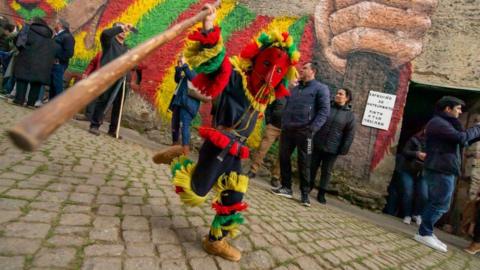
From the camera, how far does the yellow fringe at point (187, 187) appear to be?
2.10 m

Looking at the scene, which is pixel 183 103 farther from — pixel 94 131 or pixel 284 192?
pixel 284 192

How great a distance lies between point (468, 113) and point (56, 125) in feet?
23.0

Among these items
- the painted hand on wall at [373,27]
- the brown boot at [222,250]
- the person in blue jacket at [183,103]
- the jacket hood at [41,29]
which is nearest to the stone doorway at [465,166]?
the painted hand on wall at [373,27]

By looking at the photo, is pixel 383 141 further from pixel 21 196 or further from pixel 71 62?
pixel 71 62

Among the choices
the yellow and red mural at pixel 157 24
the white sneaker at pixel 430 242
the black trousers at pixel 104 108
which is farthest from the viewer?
the yellow and red mural at pixel 157 24

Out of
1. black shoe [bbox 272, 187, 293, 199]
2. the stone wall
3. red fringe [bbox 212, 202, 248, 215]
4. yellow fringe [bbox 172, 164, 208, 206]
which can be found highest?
the stone wall

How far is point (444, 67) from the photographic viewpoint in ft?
18.8

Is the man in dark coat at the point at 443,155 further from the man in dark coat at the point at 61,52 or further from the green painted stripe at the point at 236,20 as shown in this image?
the man in dark coat at the point at 61,52

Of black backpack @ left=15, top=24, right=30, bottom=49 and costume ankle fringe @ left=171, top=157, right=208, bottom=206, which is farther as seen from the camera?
black backpack @ left=15, top=24, right=30, bottom=49

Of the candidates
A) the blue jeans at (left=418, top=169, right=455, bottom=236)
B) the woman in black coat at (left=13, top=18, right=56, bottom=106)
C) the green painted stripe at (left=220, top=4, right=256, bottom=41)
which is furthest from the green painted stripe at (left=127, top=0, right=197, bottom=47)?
the blue jeans at (left=418, top=169, right=455, bottom=236)

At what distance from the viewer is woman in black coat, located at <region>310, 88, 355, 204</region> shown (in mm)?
4906

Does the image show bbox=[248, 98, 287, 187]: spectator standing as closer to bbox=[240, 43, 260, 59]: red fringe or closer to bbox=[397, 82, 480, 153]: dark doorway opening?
bbox=[397, 82, 480, 153]: dark doorway opening

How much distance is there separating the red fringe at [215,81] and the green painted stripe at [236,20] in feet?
17.8

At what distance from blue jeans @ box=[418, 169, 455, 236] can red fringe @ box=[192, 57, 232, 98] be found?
341 centimetres
